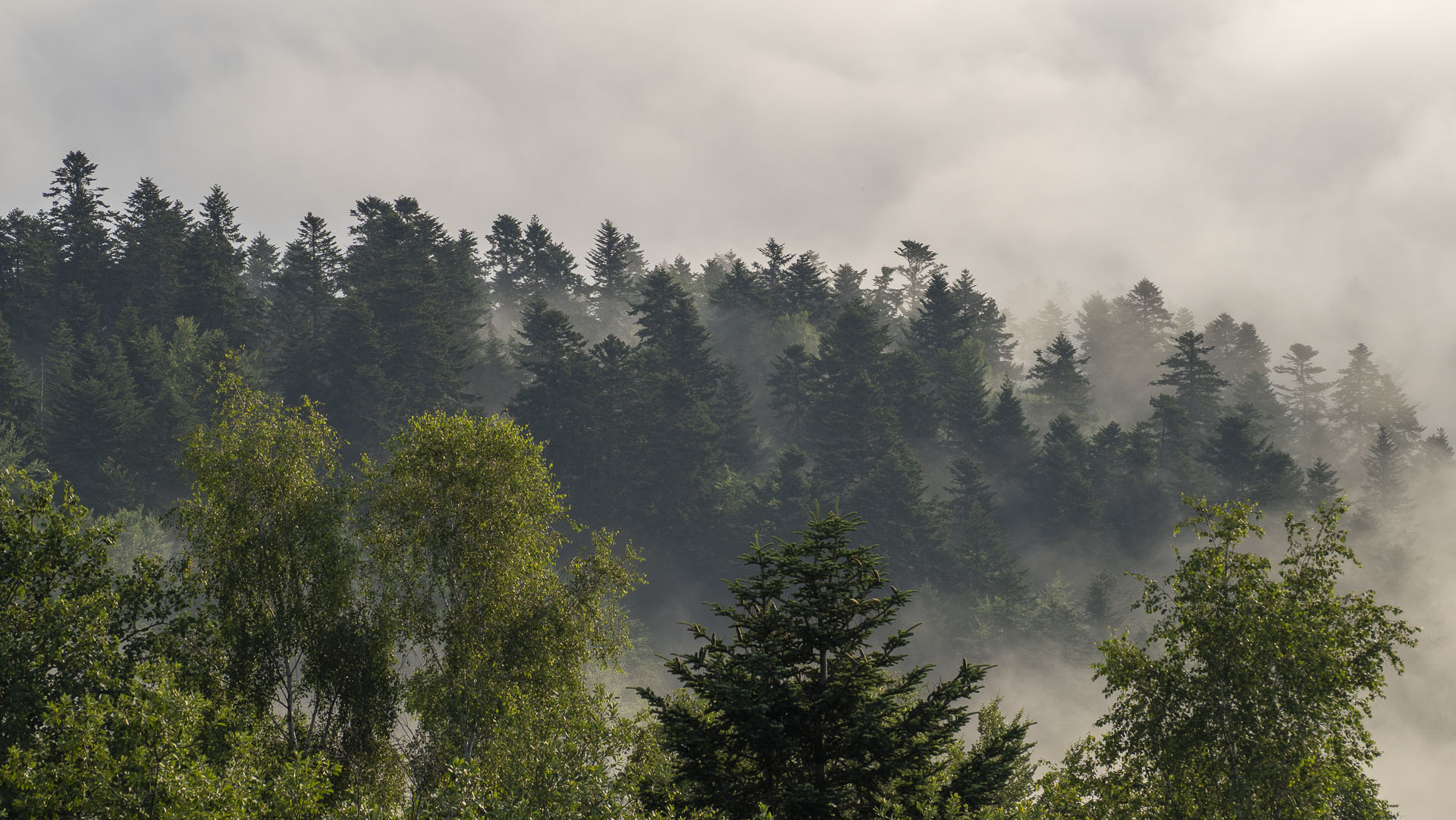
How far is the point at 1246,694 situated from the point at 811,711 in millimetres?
8649

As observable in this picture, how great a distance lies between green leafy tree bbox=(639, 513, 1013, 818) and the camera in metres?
21.0

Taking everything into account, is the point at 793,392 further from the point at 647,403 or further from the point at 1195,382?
the point at 1195,382

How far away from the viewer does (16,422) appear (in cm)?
8306

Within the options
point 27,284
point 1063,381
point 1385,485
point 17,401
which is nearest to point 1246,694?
point 17,401

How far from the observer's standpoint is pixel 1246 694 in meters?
20.5

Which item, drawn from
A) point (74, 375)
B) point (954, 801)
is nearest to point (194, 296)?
point (74, 375)

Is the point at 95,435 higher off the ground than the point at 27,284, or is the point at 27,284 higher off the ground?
the point at 27,284

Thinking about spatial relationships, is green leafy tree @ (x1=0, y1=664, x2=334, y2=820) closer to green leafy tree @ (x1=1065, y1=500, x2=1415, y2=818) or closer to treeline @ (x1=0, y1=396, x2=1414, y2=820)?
treeline @ (x1=0, y1=396, x2=1414, y2=820)

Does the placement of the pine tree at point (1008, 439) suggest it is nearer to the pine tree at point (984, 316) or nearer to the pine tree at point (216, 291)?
the pine tree at point (984, 316)

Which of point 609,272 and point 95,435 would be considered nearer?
point 95,435

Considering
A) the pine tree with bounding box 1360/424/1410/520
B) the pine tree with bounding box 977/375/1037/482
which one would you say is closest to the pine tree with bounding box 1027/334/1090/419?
the pine tree with bounding box 977/375/1037/482

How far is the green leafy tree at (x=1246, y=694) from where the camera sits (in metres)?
19.8

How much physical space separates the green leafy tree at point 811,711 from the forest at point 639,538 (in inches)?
3.9

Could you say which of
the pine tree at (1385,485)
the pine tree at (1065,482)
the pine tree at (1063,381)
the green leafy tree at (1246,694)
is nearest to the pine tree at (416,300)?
the pine tree at (1065,482)
